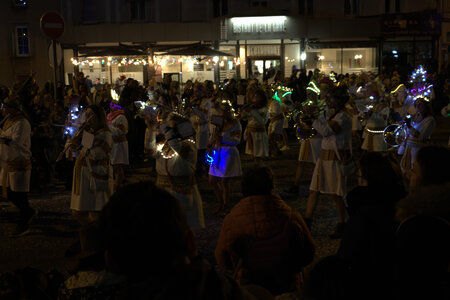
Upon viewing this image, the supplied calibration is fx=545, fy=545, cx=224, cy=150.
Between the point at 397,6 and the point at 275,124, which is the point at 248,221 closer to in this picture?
the point at 275,124

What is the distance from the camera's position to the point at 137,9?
3164 centimetres

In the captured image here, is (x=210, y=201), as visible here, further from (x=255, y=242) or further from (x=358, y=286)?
(x=358, y=286)

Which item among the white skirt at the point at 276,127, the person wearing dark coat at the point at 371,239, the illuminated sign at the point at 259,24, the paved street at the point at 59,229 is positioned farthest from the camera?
the illuminated sign at the point at 259,24

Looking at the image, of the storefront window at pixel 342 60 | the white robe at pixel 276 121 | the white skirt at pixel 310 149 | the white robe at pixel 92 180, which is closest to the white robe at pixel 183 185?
the white robe at pixel 92 180

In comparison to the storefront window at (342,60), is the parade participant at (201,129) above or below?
below

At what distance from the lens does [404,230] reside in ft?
9.93

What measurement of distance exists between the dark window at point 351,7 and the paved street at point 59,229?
897 inches

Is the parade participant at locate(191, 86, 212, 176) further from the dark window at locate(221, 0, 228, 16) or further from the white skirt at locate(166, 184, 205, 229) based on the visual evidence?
the dark window at locate(221, 0, 228, 16)

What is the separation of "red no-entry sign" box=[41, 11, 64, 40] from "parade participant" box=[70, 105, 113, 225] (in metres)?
4.00

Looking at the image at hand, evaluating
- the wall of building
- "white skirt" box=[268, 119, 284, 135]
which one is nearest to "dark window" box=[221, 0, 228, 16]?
the wall of building

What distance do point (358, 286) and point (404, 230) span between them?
68 cm

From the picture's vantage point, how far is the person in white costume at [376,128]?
11.4m

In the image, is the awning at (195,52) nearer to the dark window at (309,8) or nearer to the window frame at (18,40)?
the dark window at (309,8)

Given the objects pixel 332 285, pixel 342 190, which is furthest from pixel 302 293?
pixel 342 190
